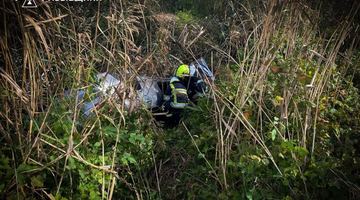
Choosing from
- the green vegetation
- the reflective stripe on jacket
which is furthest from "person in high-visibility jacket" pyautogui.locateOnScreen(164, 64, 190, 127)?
the green vegetation

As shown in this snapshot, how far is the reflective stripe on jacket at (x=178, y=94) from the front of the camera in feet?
17.3

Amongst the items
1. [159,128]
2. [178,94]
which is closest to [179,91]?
[178,94]

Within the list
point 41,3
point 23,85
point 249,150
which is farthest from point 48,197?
point 249,150

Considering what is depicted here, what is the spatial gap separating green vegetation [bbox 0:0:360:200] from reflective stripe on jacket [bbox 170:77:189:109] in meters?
0.92

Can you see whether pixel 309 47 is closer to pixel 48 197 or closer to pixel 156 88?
pixel 156 88

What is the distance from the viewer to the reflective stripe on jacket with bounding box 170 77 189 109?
527cm

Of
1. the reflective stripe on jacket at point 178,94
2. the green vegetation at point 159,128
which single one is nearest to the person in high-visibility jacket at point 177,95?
the reflective stripe on jacket at point 178,94

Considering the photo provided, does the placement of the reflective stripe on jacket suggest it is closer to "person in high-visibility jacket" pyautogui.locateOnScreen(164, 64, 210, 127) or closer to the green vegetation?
"person in high-visibility jacket" pyautogui.locateOnScreen(164, 64, 210, 127)

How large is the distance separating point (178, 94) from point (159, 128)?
125 cm

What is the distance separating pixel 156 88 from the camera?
5.48 meters

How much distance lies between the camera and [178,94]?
5273 mm

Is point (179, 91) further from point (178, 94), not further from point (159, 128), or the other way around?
point (159, 128)

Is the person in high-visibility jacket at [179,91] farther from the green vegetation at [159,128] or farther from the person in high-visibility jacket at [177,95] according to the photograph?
the green vegetation at [159,128]

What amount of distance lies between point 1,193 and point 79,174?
0.54m
